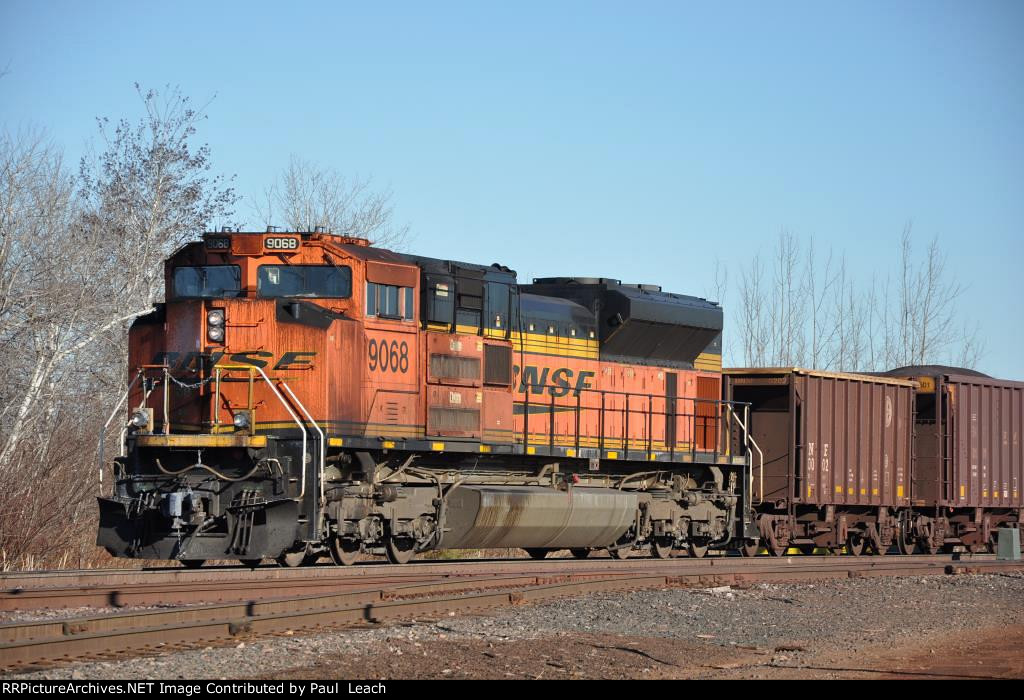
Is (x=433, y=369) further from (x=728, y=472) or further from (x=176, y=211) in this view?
(x=176, y=211)

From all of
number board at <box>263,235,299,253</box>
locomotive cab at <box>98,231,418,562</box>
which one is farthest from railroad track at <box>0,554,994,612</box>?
number board at <box>263,235,299,253</box>

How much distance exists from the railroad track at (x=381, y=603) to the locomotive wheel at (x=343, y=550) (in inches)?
38.9

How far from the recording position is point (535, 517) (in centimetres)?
1742

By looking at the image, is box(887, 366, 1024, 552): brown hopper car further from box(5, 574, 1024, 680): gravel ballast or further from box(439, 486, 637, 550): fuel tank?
box(5, 574, 1024, 680): gravel ballast

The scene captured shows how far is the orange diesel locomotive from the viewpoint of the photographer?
1469cm

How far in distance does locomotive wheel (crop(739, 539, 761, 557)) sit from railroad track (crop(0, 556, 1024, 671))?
229 cm

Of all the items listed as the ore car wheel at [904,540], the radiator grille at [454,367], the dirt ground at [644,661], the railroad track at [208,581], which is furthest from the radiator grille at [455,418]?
the ore car wheel at [904,540]

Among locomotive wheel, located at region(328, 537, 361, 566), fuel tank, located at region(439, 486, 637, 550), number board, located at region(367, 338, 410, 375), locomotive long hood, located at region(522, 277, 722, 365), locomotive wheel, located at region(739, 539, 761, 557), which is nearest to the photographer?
number board, located at region(367, 338, 410, 375)

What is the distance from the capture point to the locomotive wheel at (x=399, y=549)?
16.4 meters

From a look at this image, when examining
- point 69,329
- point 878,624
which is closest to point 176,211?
point 69,329

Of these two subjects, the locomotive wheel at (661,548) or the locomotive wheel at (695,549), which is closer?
the locomotive wheel at (661,548)

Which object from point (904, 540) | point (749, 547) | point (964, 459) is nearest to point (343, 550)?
point (749, 547)

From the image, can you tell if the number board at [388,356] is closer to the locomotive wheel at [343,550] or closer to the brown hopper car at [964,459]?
the locomotive wheel at [343,550]

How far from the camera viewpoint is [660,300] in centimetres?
1988
